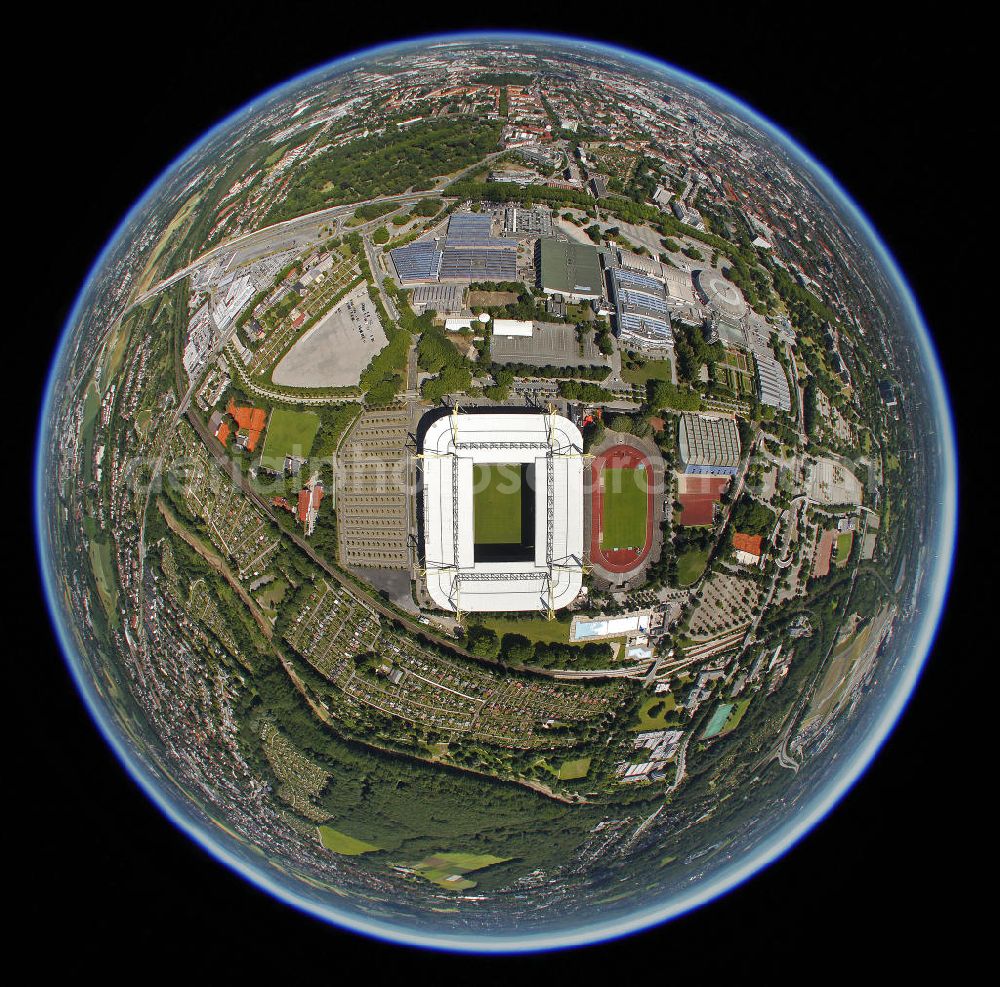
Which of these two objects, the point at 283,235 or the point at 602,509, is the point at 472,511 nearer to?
the point at 602,509

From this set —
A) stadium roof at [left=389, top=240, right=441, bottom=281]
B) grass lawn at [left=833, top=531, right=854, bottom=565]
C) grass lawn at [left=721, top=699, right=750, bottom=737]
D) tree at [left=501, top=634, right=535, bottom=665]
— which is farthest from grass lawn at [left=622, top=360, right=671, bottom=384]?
grass lawn at [left=721, top=699, right=750, bottom=737]

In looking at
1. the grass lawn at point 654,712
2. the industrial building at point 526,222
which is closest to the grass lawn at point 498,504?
the grass lawn at point 654,712

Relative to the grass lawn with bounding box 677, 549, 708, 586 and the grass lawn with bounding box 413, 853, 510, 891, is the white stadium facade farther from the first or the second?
the grass lawn with bounding box 413, 853, 510, 891

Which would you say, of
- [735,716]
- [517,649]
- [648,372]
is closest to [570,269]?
[648,372]

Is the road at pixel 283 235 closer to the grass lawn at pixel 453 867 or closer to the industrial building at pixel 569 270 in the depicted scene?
the industrial building at pixel 569 270

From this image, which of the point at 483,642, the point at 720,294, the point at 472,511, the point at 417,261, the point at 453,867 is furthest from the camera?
the point at 720,294
